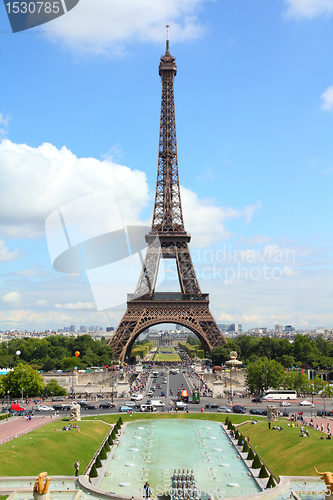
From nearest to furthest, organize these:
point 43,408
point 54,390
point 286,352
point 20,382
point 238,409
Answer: point 238,409
point 43,408
point 20,382
point 54,390
point 286,352

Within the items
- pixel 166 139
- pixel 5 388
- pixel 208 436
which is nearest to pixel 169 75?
pixel 166 139

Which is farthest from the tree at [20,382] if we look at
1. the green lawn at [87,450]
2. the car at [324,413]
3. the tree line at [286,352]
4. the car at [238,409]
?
the tree line at [286,352]

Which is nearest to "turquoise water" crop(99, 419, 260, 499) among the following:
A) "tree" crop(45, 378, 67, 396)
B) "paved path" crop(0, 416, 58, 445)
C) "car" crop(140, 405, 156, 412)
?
"car" crop(140, 405, 156, 412)

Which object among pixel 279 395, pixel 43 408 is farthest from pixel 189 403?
pixel 43 408

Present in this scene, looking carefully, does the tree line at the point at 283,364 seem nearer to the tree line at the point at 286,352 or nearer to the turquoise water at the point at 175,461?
the tree line at the point at 286,352

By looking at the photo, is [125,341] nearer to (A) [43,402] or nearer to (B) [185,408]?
(A) [43,402]

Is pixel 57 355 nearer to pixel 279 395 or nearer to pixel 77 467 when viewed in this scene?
Answer: pixel 279 395
